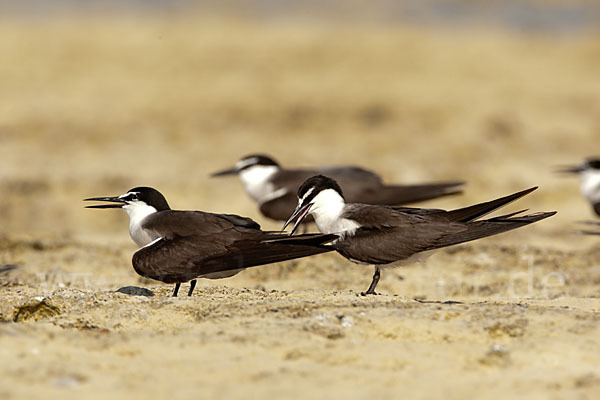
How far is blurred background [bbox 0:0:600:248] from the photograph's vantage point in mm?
11438

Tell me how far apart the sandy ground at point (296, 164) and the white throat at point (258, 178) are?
1.31m

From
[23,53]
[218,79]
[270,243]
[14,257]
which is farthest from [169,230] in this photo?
[23,53]

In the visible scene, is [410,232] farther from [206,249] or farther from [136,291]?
[136,291]

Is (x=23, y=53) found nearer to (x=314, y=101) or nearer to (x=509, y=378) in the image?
(x=314, y=101)

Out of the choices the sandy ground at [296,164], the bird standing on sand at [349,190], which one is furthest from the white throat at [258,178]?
the sandy ground at [296,164]

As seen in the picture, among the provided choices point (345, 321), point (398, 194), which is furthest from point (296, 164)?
point (345, 321)

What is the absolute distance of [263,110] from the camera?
14719 millimetres

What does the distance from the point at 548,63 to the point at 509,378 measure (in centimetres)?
1724

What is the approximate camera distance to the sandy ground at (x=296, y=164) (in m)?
3.53

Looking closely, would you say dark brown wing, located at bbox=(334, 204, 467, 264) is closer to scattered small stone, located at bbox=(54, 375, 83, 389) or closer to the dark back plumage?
the dark back plumage

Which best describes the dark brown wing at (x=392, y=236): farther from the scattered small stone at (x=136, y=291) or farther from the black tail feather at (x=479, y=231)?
the scattered small stone at (x=136, y=291)

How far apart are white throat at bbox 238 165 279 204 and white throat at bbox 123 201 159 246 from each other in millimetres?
2930

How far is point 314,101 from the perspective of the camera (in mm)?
15109

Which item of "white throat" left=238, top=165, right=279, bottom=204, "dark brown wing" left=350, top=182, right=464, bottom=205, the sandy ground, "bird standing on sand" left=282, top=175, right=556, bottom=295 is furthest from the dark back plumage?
"white throat" left=238, top=165, right=279, bottom=204
